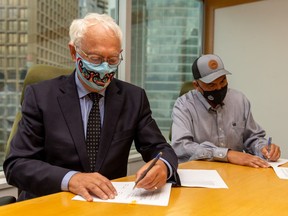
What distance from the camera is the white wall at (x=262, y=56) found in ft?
9.39

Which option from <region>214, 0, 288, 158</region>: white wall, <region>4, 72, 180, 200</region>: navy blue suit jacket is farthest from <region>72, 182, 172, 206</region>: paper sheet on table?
<region>214, 0, 288, 158</region>: white wall

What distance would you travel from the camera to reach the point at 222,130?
1.94 metres

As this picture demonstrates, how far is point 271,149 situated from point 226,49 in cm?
181

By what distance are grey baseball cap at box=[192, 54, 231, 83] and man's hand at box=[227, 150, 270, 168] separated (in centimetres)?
47

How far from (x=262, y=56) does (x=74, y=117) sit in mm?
2235

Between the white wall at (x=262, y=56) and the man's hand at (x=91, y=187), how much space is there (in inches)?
88.8

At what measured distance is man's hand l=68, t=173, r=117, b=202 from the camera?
103cm

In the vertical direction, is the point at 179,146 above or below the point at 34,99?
below

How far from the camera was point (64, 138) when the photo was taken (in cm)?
129

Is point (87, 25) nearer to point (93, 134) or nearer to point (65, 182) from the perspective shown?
point (93, 134)

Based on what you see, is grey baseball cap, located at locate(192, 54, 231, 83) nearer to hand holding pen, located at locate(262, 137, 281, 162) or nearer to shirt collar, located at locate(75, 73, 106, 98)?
hand holding pen, located at locate(262, 137, 281, 162)

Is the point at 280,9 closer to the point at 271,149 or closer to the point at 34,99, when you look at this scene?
the point at 271,149

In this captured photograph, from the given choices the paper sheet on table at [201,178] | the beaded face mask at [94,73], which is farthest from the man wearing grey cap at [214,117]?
the beaded face mask at [94,73]

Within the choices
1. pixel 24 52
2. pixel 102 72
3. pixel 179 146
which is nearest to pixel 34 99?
pixel 102 72
